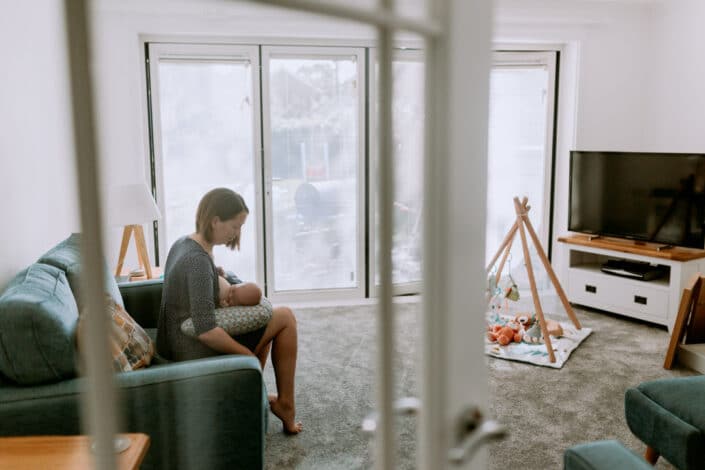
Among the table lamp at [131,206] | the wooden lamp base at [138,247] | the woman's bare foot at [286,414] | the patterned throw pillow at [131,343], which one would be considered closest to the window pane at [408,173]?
the patterned throw pillow at [131,343]

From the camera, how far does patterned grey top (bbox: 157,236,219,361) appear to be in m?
2.21

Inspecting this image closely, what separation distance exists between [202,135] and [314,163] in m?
0.87

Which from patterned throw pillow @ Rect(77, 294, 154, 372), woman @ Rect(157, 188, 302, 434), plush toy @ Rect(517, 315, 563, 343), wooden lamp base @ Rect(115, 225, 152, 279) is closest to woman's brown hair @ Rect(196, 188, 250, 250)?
woman @ Rect(157, 188, 302, 434)

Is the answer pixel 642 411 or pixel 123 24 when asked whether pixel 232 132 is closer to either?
pixel 123 24

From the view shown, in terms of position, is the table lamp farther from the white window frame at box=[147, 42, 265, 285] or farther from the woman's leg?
the white window frame at box=[147, 42, 265, 285]

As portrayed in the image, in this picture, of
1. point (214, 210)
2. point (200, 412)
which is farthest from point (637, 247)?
point (200, 412)

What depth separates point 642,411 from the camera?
7.41ft

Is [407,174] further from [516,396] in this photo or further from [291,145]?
[291,145]

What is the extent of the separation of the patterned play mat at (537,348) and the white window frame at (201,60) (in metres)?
1.95

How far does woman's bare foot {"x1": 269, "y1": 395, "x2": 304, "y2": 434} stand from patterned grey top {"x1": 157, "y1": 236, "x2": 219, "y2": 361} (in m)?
0.51

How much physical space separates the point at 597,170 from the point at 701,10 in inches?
49.9

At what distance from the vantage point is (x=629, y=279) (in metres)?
4.31

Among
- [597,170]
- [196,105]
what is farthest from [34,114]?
[597,170]

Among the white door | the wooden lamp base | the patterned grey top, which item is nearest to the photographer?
the white door
